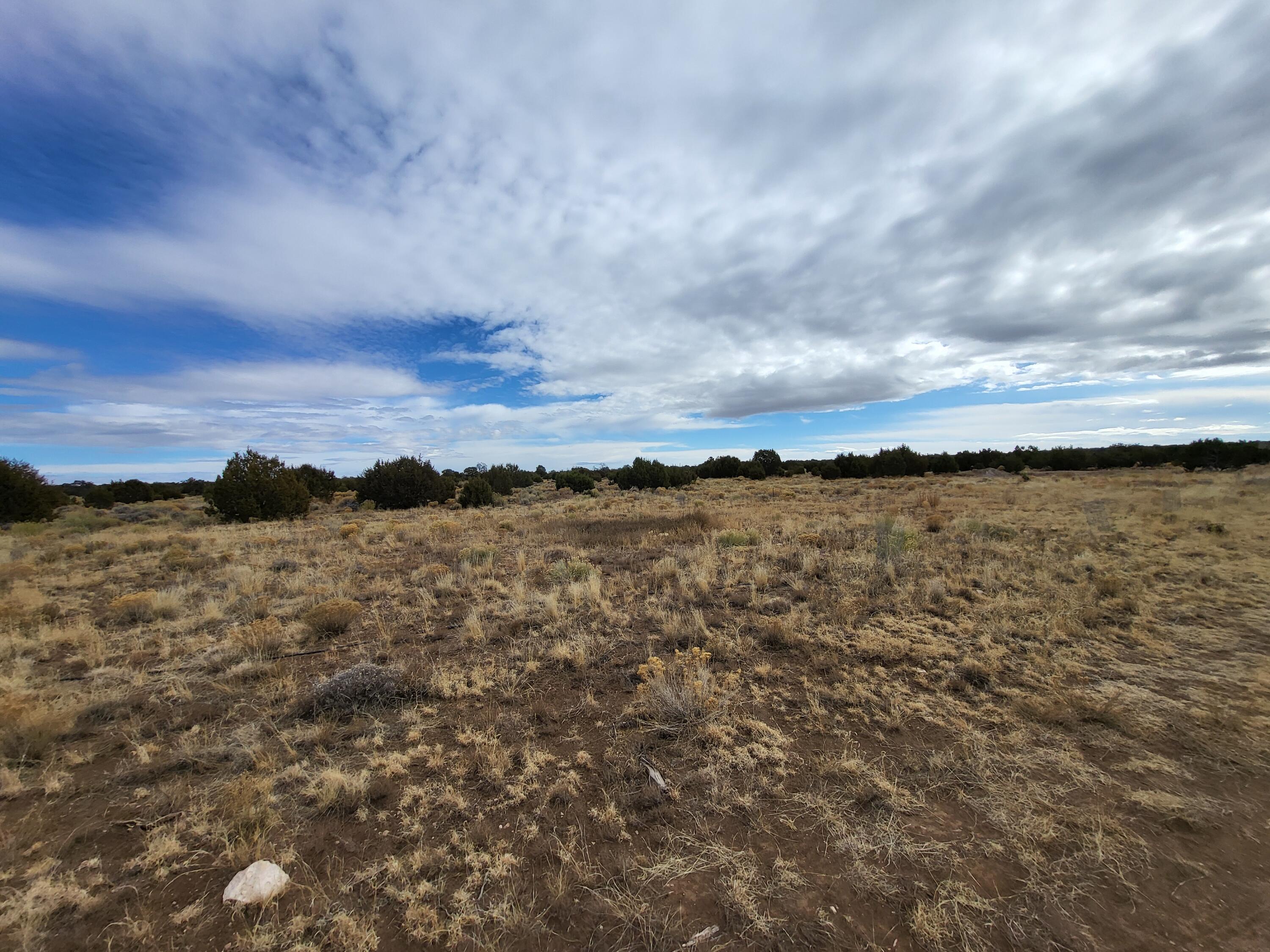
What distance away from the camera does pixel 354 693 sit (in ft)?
17.3

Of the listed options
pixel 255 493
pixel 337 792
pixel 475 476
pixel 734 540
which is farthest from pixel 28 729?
pixel 475 476

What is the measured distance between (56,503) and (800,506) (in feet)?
112

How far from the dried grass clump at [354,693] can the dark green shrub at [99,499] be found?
39.7 meters

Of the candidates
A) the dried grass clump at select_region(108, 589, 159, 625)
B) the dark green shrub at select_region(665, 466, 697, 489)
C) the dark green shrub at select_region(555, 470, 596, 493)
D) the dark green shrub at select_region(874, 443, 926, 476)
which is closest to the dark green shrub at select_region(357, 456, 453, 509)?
the dark green shrub at select_region(555, 470, 596, 493)

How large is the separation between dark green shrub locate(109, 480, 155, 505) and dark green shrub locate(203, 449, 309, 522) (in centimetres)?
2420

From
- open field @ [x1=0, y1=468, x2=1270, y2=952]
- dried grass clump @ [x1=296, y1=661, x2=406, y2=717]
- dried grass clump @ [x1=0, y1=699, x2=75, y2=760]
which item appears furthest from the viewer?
dried grass clump @ [x1=296, y1=661, x2=406, y2=717]

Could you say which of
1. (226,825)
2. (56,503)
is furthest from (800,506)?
(56,503)

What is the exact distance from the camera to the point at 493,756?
423cm

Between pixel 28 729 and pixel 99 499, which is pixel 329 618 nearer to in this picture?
pixel 28 729

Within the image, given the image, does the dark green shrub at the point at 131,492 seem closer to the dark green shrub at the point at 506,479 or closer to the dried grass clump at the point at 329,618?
the dark green shrub at the point at 506,479

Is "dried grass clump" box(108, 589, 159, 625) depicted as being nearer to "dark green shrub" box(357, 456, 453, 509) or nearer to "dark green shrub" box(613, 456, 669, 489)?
"dark green shrub" box(357, 456, 453, 509)

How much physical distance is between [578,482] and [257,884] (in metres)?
35.6

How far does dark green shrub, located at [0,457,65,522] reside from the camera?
65.3 feet

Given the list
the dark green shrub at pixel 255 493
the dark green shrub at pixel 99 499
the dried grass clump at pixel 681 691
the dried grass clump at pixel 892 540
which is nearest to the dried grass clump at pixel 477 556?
the dried grass clump at pixel 681 691
